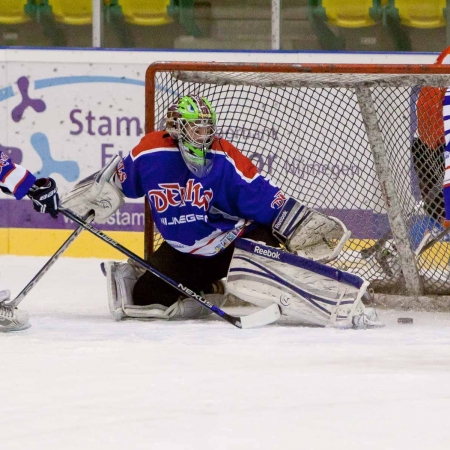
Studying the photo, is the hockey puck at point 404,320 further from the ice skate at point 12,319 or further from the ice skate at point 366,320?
the ice skate at point 12,319

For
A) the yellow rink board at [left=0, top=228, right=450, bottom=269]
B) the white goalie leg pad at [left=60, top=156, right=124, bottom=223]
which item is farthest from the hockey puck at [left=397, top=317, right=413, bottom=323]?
the yellow rink board at [left=0, top=228, right=450, bottom=269]

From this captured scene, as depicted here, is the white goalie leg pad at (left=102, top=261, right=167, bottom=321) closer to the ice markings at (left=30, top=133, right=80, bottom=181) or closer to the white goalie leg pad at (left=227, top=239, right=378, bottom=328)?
the white goalie leg pad at (left=227, top=239, right=378, bottom=328)

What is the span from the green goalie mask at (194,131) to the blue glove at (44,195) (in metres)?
0.41

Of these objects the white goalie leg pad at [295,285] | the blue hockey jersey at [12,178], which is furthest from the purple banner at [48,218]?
the blue hockey jersey at [12,178]

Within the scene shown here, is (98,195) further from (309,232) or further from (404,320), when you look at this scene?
(404,320)

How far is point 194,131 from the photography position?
3.28m

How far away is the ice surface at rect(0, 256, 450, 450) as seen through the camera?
203 centimetres

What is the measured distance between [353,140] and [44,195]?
1.32 metres

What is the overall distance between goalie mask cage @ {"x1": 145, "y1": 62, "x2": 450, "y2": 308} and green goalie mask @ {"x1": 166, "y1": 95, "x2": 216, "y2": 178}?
0.34m

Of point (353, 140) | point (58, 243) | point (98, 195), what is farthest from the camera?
point (58, 243)

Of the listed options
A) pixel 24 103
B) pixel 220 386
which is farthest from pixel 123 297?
pixel 24 103

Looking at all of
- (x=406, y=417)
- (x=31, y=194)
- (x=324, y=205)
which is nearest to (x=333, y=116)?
(x=324, y=205)

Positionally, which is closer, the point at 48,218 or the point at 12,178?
the point at 12,178

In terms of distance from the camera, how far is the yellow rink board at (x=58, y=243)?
195 inches
